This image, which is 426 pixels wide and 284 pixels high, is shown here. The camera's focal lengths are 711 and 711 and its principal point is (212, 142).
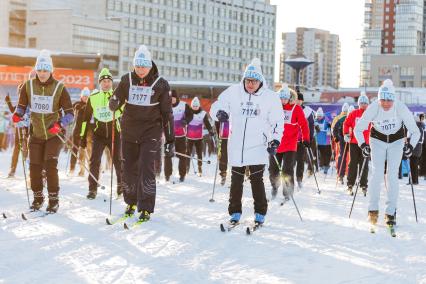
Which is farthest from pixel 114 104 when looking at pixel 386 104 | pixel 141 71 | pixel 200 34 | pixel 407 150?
pixel 200 34

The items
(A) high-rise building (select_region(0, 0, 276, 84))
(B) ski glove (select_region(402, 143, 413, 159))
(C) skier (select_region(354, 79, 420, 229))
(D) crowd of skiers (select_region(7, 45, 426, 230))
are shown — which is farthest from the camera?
(A) high-rise building (select_region(0, 0, 276, 84))

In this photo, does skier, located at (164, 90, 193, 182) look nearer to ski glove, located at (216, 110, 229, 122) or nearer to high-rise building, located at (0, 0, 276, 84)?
ski glove, located at (216, 110, 229, 122)

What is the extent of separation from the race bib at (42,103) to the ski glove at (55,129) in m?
0.20

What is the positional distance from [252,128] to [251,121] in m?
0.07

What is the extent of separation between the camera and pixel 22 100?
313 inches

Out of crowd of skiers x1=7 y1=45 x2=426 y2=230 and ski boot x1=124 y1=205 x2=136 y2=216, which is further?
ski boot x1=124 y1=205 x2=136 y2=216

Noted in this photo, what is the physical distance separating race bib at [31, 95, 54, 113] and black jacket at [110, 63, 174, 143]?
2.83ft

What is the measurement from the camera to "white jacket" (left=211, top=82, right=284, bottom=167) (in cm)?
717

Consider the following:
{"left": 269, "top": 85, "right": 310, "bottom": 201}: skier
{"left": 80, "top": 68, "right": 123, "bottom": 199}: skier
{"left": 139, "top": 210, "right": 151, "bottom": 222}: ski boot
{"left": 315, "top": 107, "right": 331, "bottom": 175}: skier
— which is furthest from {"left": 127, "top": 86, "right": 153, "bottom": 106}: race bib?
{"left": 315, "top": 107, "right": 331, "bottom": 175}: skier

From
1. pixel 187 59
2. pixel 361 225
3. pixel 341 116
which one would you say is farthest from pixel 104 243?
pixel 187 59

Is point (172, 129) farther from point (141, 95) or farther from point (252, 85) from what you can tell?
point (252, 85)

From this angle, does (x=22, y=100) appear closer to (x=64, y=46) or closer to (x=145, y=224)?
(x=145, y=224)

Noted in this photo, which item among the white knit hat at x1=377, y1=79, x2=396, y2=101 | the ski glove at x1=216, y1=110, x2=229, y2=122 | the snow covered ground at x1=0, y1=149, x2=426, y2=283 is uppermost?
the white knit hat at x1=377, y1=79, x2=396, y2=101

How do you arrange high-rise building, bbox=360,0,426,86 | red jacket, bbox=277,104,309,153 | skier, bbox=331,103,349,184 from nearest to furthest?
red jacket, bbox=277,104,309,153
skier, bbox=331,103,349,184
high-rise building, bbox=360,0,426,86
